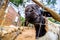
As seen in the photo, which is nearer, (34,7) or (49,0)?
(34,7)

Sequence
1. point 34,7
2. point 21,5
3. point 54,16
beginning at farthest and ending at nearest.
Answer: point 21,5 → point 34,7 → point 54,16

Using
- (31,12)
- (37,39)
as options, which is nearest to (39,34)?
(37,39)

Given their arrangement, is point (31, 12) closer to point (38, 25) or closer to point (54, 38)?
point (38, 25)

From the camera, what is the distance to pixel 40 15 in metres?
0.89

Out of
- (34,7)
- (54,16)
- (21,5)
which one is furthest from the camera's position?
(21,5)

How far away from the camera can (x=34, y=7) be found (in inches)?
34.8

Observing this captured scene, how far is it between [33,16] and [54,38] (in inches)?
7.2

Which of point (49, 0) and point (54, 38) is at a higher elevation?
point (49, 0)

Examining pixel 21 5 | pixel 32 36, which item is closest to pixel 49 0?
pixel 21 5

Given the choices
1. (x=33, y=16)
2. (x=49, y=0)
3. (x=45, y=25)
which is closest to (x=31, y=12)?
(x=33, y=16)

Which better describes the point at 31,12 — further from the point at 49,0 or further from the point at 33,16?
the point at 49,0

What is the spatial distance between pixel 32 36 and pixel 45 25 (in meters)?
0.11

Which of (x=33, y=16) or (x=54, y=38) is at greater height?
(x=33, y=16)

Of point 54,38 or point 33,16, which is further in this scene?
point 54,38
